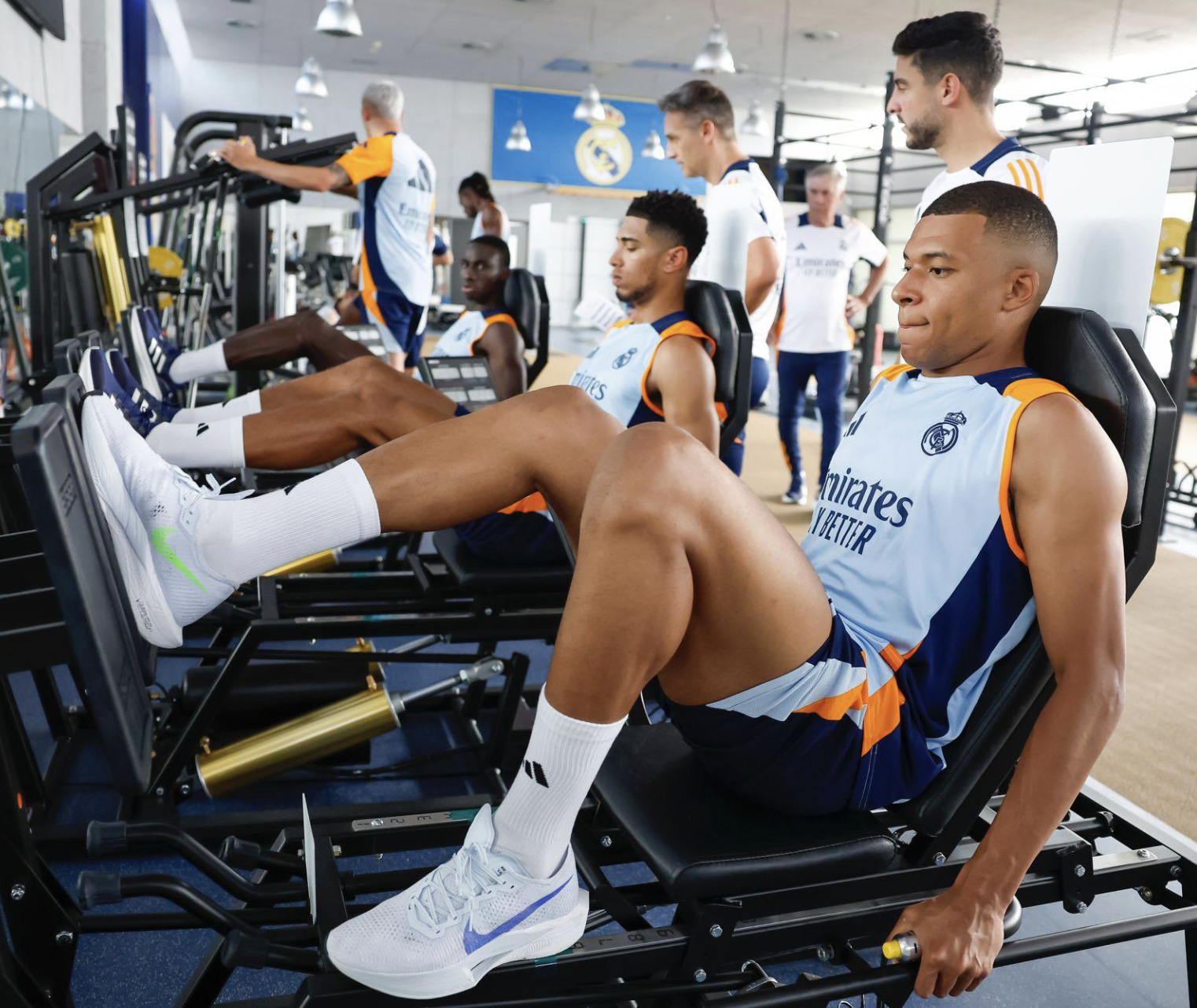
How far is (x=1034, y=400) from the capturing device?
1.19 metres

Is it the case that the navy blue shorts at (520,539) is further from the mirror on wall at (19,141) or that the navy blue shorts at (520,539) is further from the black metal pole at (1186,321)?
the mirror on wall at (19,141)

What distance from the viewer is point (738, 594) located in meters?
1.06

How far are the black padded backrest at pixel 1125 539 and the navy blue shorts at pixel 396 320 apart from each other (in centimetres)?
343

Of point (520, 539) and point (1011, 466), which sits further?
point (520, 539)

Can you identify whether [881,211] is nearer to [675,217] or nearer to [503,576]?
[675,217]

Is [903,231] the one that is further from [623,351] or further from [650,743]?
[650,743]

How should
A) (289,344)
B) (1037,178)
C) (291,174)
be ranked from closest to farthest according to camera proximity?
1. (1037,178)
2. (289,344)
3. (291,174)

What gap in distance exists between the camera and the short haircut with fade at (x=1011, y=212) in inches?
49.9

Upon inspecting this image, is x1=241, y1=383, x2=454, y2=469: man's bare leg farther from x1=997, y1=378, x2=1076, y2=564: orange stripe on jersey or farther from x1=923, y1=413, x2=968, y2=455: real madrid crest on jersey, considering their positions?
x1=997, y1=378, x2=1076, y2=564: orange stripe on jersey

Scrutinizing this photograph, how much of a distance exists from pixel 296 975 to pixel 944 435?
1216mm

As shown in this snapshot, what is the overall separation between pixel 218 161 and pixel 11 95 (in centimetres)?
178

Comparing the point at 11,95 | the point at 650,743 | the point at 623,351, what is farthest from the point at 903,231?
the point at 650,743

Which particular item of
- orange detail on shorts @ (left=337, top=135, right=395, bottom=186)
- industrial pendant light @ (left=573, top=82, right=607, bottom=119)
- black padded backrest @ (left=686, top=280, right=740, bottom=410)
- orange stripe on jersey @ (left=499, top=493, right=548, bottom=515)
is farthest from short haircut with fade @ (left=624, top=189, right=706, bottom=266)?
industrial pendant light @ (left=573, top=82, right=607, bottom=119)

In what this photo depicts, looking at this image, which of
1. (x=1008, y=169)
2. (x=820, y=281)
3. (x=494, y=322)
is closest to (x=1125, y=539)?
(x=1008, y=169)
